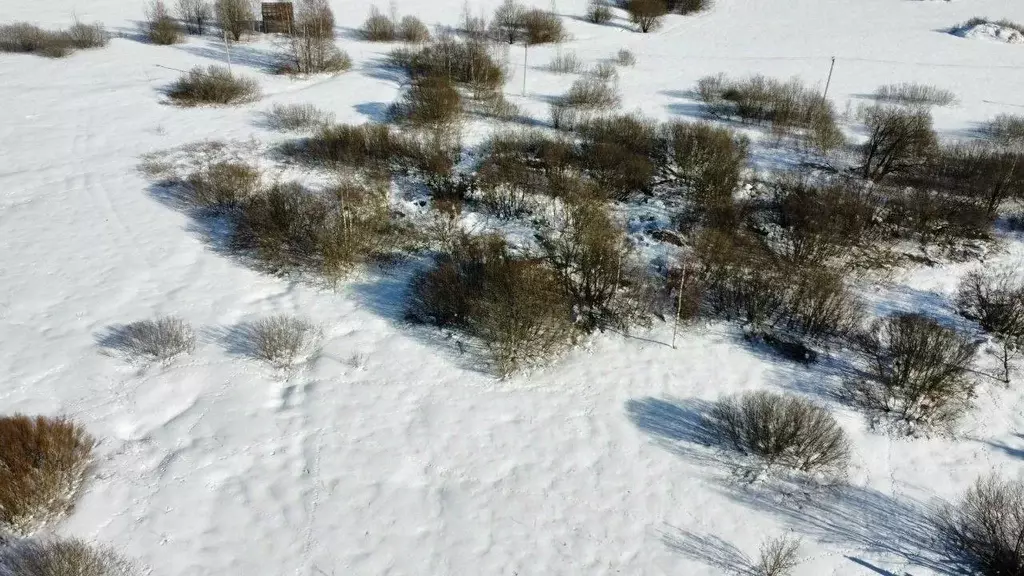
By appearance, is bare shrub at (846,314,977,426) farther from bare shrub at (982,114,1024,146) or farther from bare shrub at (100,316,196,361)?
bare shrub at (982,114,1024,146)

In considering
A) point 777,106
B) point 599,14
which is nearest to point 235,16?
point 599,14

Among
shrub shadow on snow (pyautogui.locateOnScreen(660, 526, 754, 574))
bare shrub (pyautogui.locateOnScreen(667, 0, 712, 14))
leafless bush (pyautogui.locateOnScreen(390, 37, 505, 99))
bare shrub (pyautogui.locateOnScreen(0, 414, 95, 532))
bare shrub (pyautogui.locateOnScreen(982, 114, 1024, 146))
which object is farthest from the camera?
bare shrub (pyautogui.locateOnScreen(667, 0, 712, 14))

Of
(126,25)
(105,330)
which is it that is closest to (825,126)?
(105,330)

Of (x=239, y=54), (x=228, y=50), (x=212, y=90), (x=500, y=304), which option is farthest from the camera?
(x=239, y=54)

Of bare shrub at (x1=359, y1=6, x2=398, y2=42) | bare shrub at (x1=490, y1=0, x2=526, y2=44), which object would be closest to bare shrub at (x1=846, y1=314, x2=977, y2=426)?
bare shrub at (x1=490, y1=0, x2=526, y2=44)

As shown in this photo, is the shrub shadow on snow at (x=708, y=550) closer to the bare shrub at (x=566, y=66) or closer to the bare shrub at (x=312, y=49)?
the bare shrub at (x=566, y=66)

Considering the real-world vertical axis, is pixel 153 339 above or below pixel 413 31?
below

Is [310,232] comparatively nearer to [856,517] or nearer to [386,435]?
[386,435]
